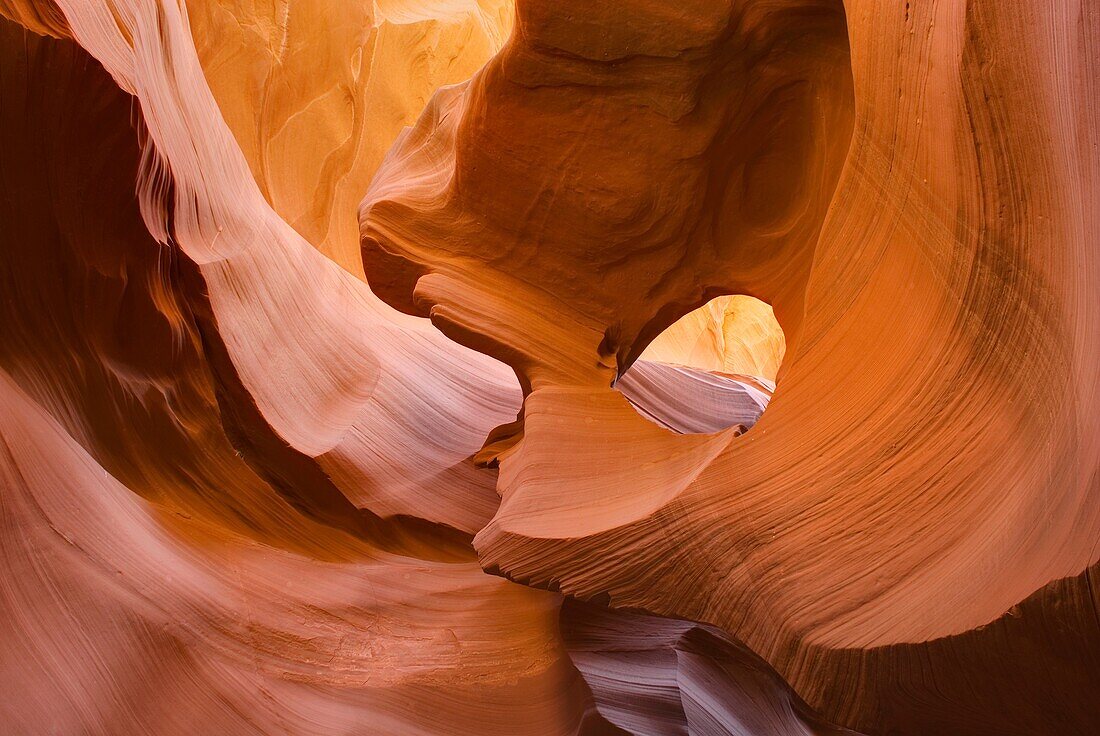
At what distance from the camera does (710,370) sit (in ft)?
18.0

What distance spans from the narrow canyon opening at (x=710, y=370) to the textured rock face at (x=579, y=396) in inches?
1.3

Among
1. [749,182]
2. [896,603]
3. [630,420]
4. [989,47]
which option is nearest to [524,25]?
[749,182]

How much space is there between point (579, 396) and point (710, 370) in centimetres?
323

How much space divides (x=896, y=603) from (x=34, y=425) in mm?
1948

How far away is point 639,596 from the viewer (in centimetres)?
194

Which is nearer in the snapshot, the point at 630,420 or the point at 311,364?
the point at 630,420

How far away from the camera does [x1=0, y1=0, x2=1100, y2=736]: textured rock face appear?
1.57 m

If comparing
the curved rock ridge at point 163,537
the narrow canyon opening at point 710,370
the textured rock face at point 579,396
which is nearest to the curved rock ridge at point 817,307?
the textured rock face at point 579,396

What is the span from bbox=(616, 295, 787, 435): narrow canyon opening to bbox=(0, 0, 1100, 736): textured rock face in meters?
0.03

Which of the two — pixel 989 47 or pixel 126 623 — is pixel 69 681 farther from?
pixel 989 47

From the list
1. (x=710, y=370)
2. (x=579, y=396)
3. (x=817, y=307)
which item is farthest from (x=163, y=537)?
(x=710, y=370)

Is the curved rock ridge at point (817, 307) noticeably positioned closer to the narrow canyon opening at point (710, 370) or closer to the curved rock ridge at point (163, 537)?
the curved rock ridge at point (163, 537)

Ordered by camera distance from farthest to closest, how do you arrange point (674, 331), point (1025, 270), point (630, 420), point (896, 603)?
1. point (674, 331)
2. point (630, 420)
3. point (896, 603)
4. point (1025, 270)

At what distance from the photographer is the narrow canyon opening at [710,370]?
10.8ft
